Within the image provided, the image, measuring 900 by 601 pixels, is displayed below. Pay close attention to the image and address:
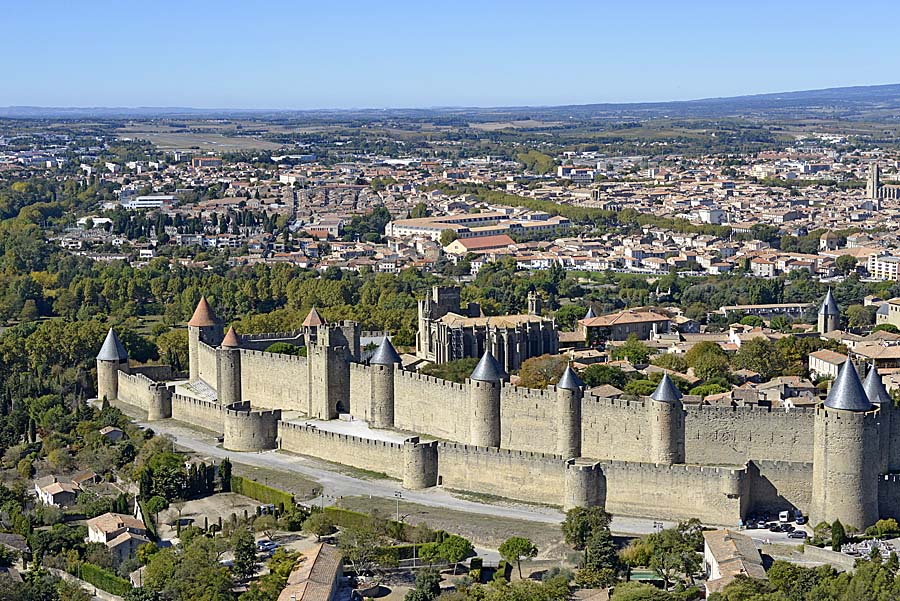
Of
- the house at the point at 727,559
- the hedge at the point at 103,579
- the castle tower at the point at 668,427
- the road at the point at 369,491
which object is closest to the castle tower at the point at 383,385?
the road at the point at 369,491

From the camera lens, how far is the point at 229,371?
31.4 m

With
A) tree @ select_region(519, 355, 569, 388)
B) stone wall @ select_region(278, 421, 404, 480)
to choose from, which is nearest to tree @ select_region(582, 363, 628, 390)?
tree @ select_region(519, 355, 569, 388)

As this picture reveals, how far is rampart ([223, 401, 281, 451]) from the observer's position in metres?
28.6

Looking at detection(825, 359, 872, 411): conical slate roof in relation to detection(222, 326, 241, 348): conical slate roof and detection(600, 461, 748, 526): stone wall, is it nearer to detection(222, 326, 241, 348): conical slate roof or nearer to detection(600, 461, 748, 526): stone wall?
detection(600, 461, 748, 526): stone wall

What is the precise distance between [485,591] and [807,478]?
18.7ft

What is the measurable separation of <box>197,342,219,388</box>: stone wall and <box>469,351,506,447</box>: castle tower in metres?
7.78

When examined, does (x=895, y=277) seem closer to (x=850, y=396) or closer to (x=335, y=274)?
(x=335, y=274)

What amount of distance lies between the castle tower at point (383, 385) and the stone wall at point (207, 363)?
4.92 metres

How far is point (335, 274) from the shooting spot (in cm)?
5450

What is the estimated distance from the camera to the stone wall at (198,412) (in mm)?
30344

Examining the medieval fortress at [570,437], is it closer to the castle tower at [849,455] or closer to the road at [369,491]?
the castle tower at [849,455]

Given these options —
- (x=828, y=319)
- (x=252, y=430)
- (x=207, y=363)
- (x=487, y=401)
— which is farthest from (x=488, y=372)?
(x=828, y=319)

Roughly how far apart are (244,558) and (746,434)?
7.98m

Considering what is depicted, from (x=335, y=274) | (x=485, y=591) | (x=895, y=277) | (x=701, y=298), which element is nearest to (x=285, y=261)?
(x=335, y=274)
